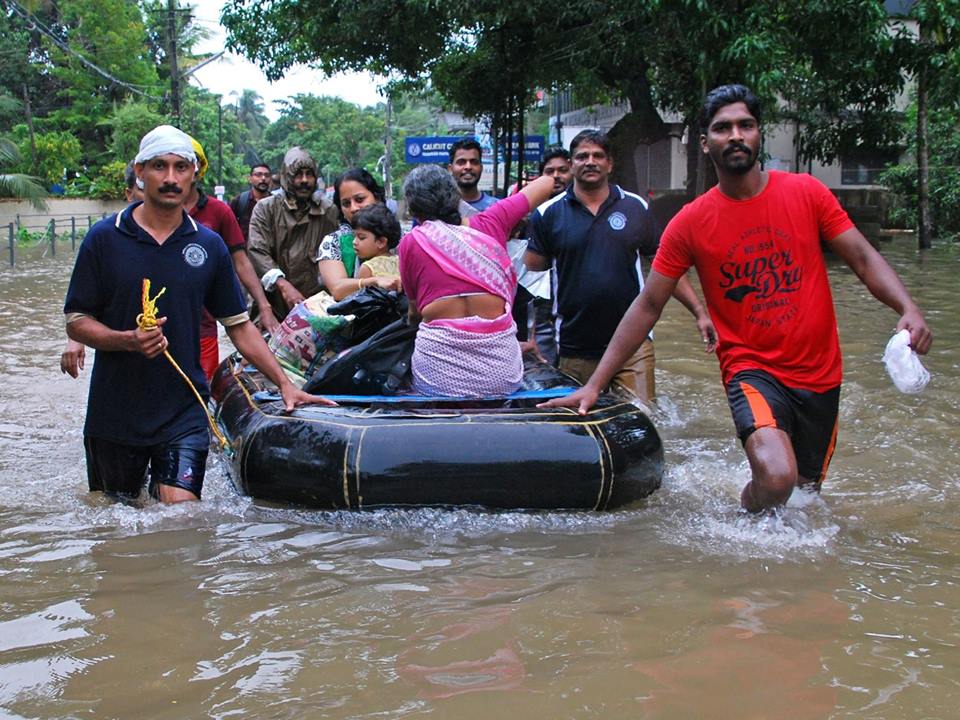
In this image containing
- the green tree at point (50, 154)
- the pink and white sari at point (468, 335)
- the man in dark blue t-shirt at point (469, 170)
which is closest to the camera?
the pink and white sari at point (468, 335)

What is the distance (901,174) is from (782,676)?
26043 mm

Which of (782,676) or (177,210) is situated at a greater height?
(177,210)

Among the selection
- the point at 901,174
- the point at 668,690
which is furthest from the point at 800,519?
the point at 901,174

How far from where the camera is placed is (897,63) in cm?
1673

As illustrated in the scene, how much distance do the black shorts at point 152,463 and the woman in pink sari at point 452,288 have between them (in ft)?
3.75

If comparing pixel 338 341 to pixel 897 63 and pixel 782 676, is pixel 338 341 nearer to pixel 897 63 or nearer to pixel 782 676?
pixel 782 676

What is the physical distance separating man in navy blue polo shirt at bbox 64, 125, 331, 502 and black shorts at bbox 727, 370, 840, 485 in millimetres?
2184

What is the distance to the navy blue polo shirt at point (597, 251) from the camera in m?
6.20

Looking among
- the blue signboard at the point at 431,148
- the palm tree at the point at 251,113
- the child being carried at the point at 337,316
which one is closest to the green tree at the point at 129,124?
the blue signboard at the point at 431,148

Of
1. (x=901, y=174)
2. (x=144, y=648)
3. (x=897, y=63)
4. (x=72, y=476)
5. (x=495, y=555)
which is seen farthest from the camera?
(x=901, y=174)

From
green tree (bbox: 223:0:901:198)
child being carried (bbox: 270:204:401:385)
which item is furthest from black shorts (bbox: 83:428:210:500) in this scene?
green tree (bbox: 223:0:901:198)

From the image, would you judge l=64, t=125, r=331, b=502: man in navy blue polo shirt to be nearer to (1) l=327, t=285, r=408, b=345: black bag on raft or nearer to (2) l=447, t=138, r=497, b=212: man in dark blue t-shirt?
(1) l=327, t=285, r=408, b=345: black bag on raft

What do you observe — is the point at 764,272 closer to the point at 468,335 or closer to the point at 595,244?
the point at 468,335

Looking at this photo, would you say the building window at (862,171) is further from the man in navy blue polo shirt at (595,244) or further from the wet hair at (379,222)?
the wet hair at (379,222)
